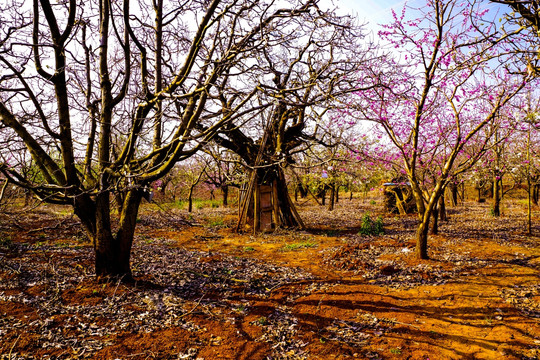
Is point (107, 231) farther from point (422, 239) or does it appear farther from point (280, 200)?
point (280, 200)

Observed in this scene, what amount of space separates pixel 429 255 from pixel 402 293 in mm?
3394

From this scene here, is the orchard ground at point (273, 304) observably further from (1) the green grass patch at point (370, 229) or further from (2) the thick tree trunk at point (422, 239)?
(1) the green grass patch at point (370, 229)

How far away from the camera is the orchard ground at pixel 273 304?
14.1ft

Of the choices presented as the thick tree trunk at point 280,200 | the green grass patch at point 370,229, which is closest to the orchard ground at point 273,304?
the green grass patch at point 370,229

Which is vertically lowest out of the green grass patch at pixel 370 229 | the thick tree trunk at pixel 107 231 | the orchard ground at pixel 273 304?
the orchard ground at pixel 273 304

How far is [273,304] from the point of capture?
5855 millimetres

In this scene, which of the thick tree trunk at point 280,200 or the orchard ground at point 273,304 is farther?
the thick tree trunk at point 280,200

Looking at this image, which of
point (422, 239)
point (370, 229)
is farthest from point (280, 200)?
point (422, 239)

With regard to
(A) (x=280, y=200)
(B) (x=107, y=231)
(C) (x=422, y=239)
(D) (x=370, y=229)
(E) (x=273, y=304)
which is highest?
(A) (x=280, y=200)

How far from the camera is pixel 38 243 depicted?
1006 centimetres

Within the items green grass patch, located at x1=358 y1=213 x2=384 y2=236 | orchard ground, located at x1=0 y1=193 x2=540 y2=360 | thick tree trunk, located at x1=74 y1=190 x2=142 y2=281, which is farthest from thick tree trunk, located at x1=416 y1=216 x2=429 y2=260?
thick tree trunk, located at x1=74 y1=190 x2=142 y2=281

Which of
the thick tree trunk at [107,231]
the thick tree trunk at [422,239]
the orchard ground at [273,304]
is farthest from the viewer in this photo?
the thick tree trunk at [422,239]

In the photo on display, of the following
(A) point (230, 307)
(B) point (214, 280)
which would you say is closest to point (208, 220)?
(B) point (214, 280)

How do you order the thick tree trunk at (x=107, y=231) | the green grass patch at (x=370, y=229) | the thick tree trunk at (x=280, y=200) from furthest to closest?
the thick tree trunk at (x=280, y=200) → the green grass patch at (x=370, y=229) → the thick tree trunk at (x=107, y=231)
